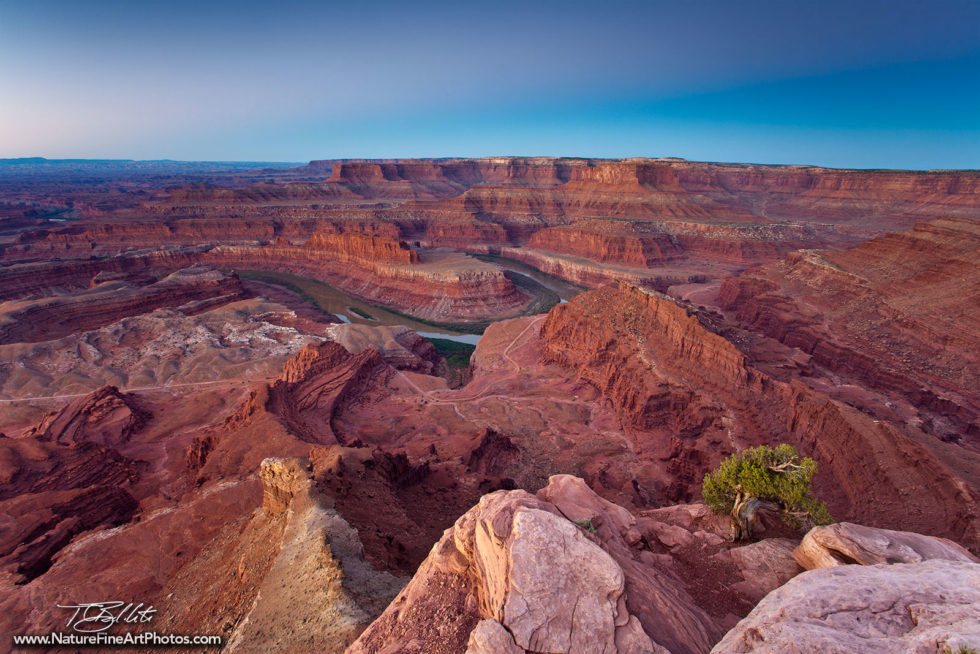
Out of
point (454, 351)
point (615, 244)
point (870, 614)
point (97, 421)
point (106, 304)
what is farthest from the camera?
point (615, 244)

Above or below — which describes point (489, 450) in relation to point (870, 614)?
below

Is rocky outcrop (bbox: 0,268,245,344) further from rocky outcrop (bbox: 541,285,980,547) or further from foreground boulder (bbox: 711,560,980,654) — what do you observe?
foreground boulder (bbox: 711,560,980,654)

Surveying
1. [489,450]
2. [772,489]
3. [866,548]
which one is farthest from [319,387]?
[866,548]

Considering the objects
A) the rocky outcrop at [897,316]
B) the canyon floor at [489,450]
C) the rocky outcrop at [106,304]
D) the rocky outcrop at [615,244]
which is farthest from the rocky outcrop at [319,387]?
the rocky outcrop at [615,244]

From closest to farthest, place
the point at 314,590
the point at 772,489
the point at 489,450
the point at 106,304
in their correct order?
the point at 314,590
the point at 772,489
the point at 489,450
the point at 106,304

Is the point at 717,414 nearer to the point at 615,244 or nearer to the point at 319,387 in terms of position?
the point at 319,387

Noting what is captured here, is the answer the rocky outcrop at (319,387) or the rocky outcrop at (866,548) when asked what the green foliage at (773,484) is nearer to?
the rocky outcrop at (866,548)
